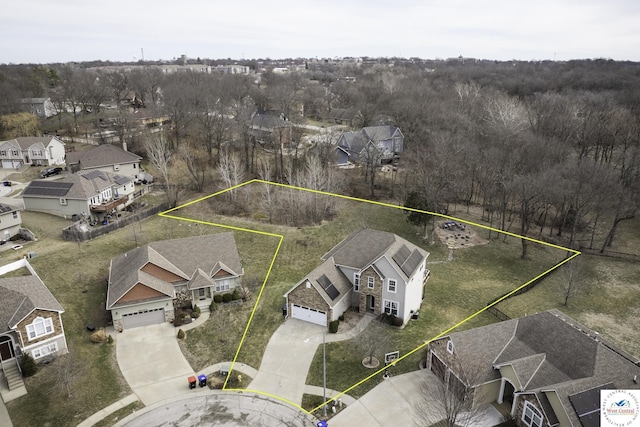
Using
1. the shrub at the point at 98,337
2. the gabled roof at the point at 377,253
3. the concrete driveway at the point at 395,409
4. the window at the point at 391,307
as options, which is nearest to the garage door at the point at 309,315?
the gabled roof at the point at 377,253

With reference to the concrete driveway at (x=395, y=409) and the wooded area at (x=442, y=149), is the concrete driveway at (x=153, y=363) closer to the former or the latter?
the concrete driveway at (x=395, y=409)

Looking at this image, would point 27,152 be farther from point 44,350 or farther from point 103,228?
point 44,350

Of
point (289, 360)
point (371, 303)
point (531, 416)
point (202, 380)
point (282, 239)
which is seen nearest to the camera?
point (531, 416)

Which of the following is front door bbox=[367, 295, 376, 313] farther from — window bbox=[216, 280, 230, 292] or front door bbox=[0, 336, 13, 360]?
front door bbox=[0, 336, 13, 360]

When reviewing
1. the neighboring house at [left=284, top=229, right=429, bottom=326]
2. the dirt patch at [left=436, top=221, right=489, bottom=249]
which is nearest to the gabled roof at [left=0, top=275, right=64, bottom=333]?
the neighboring house at [left=284, top=229, right=429, bottom=326]

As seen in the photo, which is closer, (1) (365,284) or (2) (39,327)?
(2) (39,327)

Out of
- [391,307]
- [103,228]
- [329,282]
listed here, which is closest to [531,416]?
[391,307]

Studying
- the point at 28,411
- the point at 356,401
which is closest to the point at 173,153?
the point at 28,411
